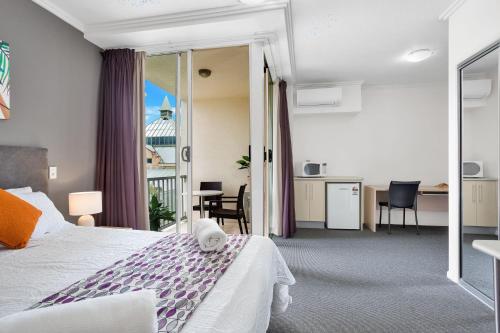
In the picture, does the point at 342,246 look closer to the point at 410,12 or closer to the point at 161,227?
the point at 161,227

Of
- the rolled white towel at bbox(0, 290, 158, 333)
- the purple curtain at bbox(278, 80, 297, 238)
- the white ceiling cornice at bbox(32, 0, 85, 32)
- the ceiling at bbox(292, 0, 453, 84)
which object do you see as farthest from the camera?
the purple curtain at bbox(278, 80, 297, 238)

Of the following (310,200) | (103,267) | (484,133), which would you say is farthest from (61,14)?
(310,200)

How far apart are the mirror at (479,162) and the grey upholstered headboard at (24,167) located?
3.75 meters

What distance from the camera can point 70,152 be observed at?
9.25ft

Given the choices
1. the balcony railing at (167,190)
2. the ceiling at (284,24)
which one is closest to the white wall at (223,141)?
the balcony railing at (167,190)

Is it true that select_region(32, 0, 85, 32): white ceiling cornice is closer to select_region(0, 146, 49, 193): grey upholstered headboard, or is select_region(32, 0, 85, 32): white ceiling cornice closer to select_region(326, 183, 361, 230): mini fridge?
select_region(0, 146, 49, 193): grey upholstered headboard

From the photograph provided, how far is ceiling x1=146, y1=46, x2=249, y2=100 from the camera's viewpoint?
3283 mm

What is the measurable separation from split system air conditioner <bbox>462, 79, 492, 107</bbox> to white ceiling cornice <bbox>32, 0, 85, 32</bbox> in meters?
3.86

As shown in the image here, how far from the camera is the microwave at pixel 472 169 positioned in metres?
2.26

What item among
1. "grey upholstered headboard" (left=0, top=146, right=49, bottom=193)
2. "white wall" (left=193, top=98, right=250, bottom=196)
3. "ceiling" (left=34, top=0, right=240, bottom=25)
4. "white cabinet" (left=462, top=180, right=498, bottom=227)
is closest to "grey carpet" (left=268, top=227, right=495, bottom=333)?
"white cabinet" (left=462, top=180, right=498, bottom=227)

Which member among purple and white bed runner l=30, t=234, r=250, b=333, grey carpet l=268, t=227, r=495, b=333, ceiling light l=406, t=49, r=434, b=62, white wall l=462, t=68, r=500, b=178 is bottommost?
grey carpet l=268, t=227, r=495, b=333

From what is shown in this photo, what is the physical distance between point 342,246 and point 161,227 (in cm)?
246

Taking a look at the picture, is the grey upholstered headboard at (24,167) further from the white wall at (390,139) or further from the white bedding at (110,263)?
the white wall at (390,139)

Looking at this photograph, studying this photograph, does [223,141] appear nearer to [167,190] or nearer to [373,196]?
[167,190]
